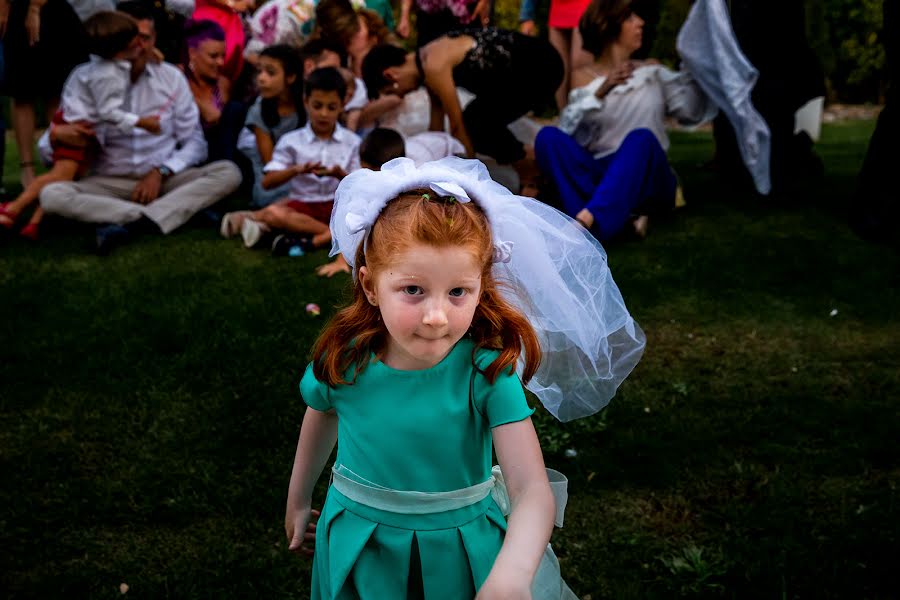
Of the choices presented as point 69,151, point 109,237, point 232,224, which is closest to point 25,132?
point 69,151

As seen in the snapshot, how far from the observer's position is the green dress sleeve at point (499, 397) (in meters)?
1.44

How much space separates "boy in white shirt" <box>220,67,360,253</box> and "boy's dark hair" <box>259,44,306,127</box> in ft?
2.31

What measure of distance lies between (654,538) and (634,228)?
8.79 feet

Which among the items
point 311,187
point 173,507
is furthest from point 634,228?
point 173,507

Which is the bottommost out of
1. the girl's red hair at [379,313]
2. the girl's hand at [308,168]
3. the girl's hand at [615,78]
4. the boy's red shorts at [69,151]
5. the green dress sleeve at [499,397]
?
the boy's red shorts at [69,151]

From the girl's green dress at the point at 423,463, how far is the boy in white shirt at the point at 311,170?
132 inches

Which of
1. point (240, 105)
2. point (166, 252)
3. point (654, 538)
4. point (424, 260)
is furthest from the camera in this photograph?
point (240, 105)

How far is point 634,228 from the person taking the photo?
476 centimetres

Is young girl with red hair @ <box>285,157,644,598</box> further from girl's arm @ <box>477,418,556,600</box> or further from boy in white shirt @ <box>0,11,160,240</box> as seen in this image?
boy in white shirt @ <box>0,11,160,240</box>

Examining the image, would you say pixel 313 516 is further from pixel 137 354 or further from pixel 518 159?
pixel 518 159

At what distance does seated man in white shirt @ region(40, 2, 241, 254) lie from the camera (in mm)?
5035

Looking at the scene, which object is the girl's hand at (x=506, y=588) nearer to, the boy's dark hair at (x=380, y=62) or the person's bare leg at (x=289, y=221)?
the person's bare leg at (x=289, y=221)

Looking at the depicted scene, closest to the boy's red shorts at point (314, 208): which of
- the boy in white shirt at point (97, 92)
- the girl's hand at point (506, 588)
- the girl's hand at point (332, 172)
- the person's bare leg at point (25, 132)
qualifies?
the girl's hand at point (332, 172)

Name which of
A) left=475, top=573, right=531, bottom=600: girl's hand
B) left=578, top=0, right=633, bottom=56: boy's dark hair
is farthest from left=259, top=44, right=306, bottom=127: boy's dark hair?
left=475, top=573, right=531, bottom=600: girl's hand
